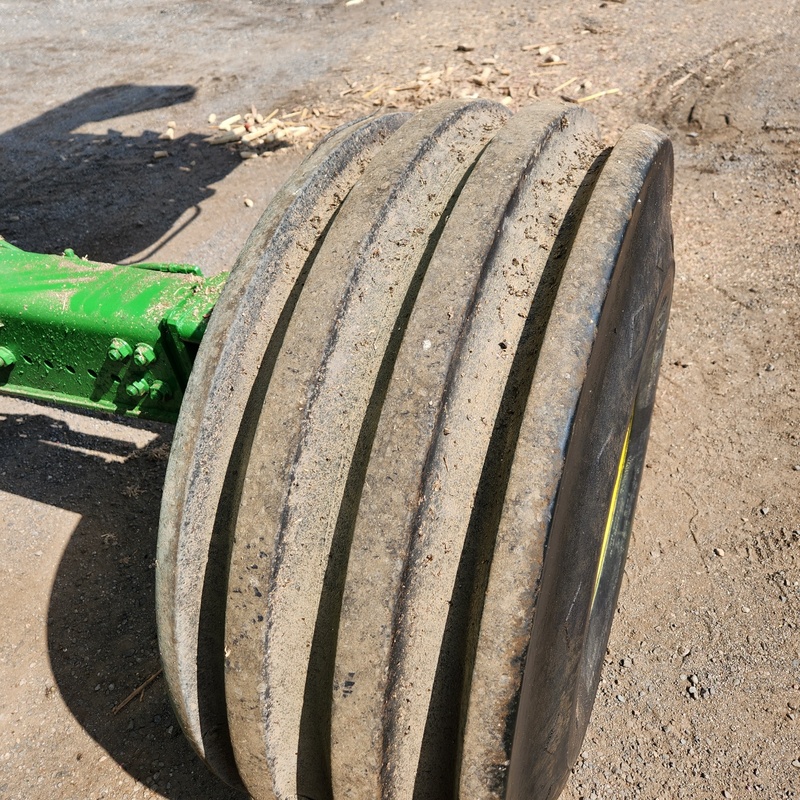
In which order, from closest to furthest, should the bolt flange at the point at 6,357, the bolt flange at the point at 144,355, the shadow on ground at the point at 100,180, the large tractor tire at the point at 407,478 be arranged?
the large tractor tire at the point at 407,478 → the bolt flange at the point at 144,355 → the bolt flange at the point at 6,357 → the shadow on ground at the point at 100,180

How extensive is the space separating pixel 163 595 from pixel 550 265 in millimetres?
1127

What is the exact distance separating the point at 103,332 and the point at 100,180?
4646mm

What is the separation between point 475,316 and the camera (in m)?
1.66

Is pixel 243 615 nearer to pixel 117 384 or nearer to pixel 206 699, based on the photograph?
pixel 206 699

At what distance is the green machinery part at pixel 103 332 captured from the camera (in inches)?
98.6

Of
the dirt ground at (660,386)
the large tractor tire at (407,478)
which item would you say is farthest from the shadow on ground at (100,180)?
the large tractor tire at (407,478)

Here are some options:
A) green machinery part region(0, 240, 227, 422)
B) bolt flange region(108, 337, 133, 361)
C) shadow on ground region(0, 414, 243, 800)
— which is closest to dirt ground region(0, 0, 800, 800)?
shadow on ground region(0, 414, 243, 800)

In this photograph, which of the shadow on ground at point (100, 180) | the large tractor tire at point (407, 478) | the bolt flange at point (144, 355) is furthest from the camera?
the shadow on ground at point (100, 180)

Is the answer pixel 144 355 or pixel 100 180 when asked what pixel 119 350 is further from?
pixel 100 180

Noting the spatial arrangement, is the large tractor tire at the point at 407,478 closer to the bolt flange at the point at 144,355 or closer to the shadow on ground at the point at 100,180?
the bolt flange at the point at 144,355

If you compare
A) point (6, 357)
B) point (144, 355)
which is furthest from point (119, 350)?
point (6, 357)

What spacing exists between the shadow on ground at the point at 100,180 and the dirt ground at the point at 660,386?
3 centimetres

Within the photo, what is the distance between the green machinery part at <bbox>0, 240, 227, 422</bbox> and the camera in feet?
8.21

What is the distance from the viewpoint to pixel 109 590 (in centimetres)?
336
